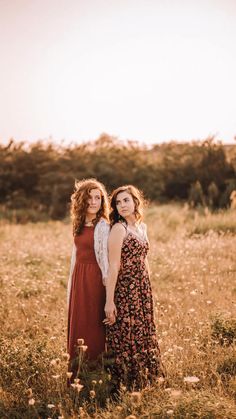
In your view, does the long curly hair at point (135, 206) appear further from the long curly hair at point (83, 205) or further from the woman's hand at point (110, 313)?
the woman's hand at point (110, 313)

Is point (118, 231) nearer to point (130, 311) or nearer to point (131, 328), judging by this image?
point (130, 311)

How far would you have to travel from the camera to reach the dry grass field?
3293mm

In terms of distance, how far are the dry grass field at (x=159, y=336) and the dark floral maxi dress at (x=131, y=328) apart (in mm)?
216

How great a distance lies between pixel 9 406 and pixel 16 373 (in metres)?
0.56

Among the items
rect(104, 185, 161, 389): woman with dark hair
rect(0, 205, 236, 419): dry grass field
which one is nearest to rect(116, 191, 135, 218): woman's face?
rect(104, 185, 161, 389): woman with dark hair

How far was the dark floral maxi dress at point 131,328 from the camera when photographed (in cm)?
392

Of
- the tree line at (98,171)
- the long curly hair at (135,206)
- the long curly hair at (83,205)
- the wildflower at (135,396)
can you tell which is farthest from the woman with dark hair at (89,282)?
the tree line at (98,171)

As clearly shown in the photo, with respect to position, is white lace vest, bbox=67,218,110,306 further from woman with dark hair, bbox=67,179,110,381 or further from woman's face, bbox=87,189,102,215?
woman's face, bbox=87,189,102,215

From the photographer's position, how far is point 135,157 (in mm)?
Result: 22578

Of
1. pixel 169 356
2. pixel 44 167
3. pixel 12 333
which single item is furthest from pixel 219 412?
pixel 44 167

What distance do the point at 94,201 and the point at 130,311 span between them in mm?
982

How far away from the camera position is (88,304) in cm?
395

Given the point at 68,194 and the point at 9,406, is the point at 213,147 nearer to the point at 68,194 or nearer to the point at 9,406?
the point at 68,194

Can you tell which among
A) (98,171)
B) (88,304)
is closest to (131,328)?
(88,304)
